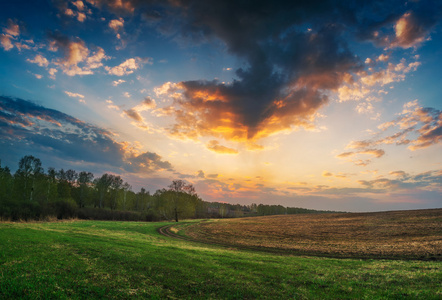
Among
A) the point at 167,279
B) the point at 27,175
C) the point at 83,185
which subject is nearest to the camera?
the point at 167,279

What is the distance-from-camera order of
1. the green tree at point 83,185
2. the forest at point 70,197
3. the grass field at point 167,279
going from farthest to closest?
1. the green tree at point 83,185
2. the forest at point 70,197
3. the grass field at point 167,279

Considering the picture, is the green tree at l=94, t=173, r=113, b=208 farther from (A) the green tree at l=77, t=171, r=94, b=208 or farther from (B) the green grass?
(B) the green grass

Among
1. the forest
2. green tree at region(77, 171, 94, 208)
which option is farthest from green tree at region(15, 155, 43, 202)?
green tree at region(77, 171, 94, 208)

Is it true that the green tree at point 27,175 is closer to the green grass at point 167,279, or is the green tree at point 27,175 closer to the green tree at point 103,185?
the green tree at point 103,185

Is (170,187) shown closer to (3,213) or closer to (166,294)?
(3,213)

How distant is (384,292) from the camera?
43.0 feet

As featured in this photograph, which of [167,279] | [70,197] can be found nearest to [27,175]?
[70,197]

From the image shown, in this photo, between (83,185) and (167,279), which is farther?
(83,185)

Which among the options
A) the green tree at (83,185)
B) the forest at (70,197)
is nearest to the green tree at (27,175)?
the forest at (70,197)

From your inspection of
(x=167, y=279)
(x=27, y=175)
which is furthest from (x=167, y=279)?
(x=27, y=175)

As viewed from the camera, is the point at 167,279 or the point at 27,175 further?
the point at 27,175

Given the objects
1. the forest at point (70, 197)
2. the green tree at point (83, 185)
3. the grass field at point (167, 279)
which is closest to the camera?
the grass field at point (167, 279)

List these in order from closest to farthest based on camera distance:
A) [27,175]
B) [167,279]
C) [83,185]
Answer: [167,279] → [27,175] → [83,185]

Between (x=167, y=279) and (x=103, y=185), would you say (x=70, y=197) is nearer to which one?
(x=103, y=185)
